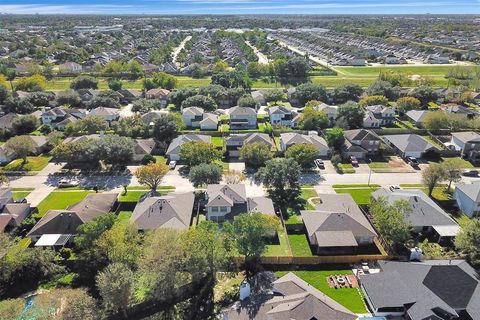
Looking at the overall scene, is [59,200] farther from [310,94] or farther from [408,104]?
[408,104]

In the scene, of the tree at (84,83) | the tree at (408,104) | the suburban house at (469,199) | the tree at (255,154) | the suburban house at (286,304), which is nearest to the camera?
the suburban house at (286,304)

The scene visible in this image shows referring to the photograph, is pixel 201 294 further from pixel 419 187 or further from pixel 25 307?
pixel 419 187

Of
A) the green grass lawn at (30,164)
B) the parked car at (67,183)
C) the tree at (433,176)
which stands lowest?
the green grass lawn at (30,164)

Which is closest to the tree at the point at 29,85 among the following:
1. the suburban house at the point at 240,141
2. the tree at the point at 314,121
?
the suburban house at the point at 240,141

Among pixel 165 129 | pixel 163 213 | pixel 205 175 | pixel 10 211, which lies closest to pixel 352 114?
pixel 165 129

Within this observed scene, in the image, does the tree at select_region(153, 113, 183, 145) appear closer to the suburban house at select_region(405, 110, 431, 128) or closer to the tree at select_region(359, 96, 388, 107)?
the tree at select_region(359, 96, 388, 107)

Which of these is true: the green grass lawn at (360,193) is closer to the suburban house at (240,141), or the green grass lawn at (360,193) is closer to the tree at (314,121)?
the suburban house at (240,141)

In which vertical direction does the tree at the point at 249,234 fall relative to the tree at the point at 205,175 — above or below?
above
